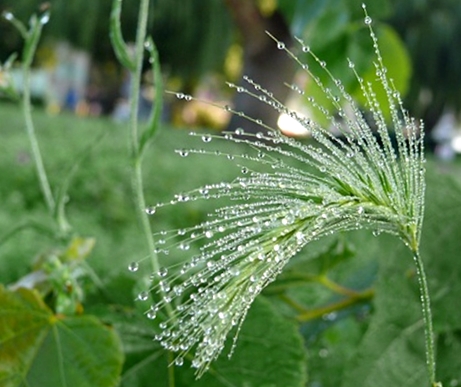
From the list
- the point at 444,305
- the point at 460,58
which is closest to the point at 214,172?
the point at 444,305

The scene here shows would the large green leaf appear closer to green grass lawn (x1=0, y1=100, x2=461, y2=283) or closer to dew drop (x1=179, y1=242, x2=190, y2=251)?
dew drop (x1=179, y1=242, x2=190, y2=251)

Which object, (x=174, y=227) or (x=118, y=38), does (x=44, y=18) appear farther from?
(x=174, y=227)

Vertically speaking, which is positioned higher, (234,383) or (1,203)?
(1,203)

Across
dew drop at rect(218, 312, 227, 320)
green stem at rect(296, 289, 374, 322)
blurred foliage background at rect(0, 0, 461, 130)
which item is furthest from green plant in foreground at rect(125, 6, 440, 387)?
blurred foliage background at rect(0, 0, 461, 130)

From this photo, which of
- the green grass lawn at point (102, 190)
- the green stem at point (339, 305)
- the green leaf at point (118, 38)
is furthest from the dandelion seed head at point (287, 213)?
the green grass lawn at point (102, 190)

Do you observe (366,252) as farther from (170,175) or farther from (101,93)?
(101,93)

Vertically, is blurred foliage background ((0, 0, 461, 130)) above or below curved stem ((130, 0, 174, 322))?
above

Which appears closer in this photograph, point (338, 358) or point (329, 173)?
point (329, 173)
